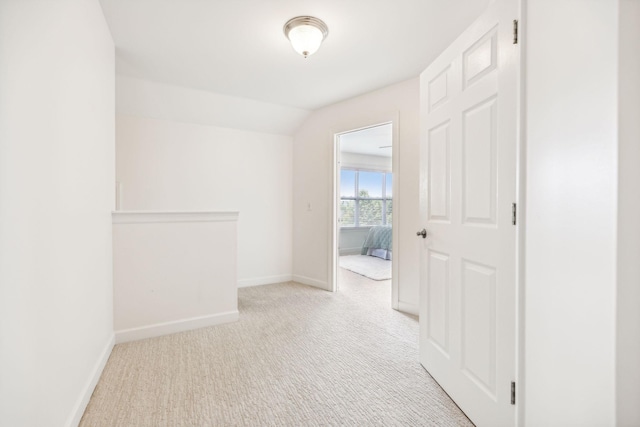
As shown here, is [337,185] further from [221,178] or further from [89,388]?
[89,388]

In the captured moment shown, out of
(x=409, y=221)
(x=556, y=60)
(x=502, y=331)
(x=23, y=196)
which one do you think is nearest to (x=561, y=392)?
(x=502, y=331)

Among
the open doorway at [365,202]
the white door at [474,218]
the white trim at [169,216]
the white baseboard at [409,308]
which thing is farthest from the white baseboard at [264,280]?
the white door at [474,218]

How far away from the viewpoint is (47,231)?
117 centimetres

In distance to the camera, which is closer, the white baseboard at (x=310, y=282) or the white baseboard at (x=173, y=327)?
the white baseboard at (x=173, y=327)

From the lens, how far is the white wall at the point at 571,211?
0.83m

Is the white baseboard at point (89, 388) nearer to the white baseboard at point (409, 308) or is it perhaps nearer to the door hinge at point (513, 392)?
the door hinge at point (513, 392)

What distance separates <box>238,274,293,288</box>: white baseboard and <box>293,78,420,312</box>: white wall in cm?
15

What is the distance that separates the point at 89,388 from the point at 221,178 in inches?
107

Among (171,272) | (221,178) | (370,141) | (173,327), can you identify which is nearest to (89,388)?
(173,327)

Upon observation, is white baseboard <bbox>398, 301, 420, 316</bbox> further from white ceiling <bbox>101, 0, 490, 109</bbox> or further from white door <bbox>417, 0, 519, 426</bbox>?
white ceiling <bbox>101, 0, 490, 109</bbox>

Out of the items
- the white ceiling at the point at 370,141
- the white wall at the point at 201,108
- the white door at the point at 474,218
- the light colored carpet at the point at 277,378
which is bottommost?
the light colored carpet at the point at 277,378

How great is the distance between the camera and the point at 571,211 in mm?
959

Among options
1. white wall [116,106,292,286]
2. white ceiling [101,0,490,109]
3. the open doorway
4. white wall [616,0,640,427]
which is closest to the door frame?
white ceiling [101,0,490,109]

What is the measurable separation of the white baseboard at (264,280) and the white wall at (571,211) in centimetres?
342
